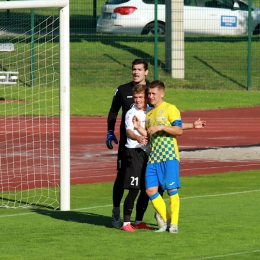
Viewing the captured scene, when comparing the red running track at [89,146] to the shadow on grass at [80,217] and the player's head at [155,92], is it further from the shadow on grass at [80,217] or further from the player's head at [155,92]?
the player's head at [155,92]

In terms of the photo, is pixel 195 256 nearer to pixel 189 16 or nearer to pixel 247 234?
pixel 247 234

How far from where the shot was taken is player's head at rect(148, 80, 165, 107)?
10016mm

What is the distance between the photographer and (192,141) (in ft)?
67.5

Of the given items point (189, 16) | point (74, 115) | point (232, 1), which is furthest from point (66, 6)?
point (232, 1)

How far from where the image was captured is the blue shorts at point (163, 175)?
10.0 meters

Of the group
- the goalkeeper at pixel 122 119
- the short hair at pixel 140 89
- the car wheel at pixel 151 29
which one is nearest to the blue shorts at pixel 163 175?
the goalkeeper at pixel 122 119

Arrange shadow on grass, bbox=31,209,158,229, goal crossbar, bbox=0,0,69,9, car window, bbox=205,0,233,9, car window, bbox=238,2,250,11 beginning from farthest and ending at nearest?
1. car window, bbox=238,2,250,11
2. car window, bbox=205,0,233,9
3. goal crossbar, bbox=0,0,69,9
4. shadow on grass, bbox=31,209,158,229

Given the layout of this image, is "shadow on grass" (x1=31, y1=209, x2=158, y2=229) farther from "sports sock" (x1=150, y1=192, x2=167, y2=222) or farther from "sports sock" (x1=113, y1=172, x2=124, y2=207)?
"sports sock" (x1=150, y1=192, x2=167, y2=222)

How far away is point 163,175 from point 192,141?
416 inches

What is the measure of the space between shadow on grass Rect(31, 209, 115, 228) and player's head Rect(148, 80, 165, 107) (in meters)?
1.75

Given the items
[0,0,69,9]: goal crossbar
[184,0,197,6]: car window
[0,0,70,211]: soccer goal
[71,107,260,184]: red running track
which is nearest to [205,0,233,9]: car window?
[184,0,197,6]: car window

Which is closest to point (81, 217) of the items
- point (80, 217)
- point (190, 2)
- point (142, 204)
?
point (80, 217)

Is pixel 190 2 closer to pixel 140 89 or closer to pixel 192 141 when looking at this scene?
pixel 192 141

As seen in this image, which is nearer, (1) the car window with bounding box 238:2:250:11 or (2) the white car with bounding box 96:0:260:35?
(2) the white car with bounding box 96:0:260:35
